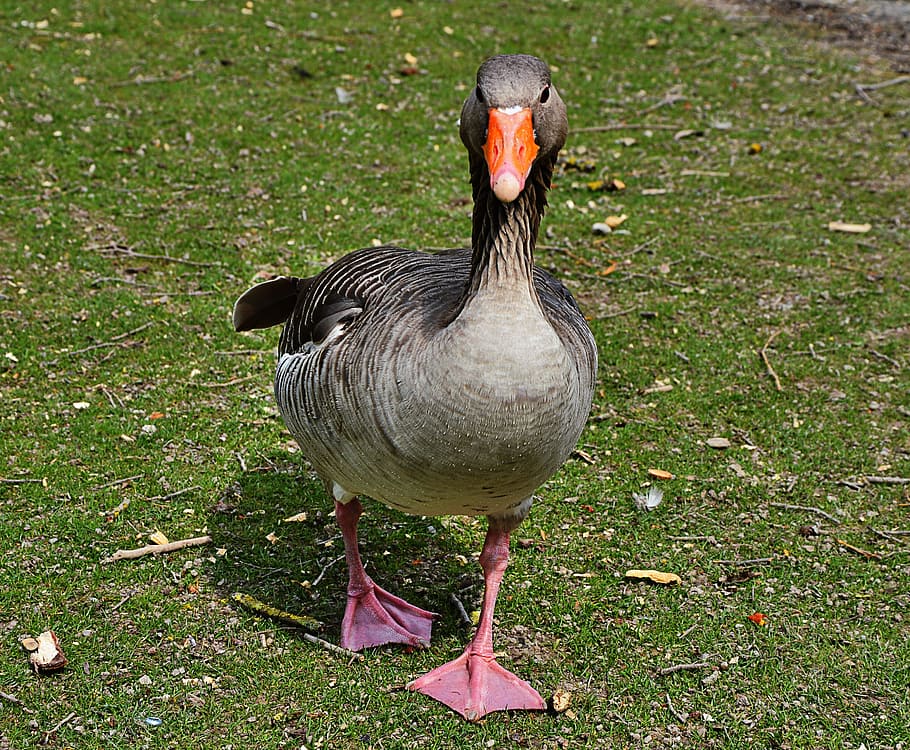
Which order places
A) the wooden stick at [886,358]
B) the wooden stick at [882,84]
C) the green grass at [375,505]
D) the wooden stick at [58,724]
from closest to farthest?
the wooden stick at [58,724], the green grass at [375,505], the wooden stick at [886,358], the wooden stick at [882,84]

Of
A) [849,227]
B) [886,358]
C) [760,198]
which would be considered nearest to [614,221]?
[760,198]

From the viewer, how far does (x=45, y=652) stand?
3.77 m

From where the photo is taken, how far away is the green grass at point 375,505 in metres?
3.86

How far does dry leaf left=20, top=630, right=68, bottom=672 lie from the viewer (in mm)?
3719

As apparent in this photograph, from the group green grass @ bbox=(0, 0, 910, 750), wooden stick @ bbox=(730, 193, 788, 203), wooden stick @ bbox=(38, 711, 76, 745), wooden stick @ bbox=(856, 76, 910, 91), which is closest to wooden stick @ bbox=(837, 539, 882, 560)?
green grass @ bbox=(0, 0, 910, 750)

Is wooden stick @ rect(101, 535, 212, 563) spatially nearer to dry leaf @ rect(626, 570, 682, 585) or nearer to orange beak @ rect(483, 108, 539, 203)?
dry leaf @ rect(626, 570, 682, 585)

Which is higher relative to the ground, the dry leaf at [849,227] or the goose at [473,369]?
the goose at [473,369]

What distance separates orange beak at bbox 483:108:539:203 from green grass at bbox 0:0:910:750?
78.3 inches

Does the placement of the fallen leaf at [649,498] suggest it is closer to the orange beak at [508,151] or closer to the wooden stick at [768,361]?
the wooden stick at [768,361]

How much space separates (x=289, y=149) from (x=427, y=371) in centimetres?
570

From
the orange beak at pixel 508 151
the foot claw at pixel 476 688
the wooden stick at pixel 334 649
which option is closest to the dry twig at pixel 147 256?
the wooden stick at pixel 334 649

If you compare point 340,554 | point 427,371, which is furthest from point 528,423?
point 340,554

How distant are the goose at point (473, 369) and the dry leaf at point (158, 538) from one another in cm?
102

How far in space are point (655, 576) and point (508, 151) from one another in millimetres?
2296
